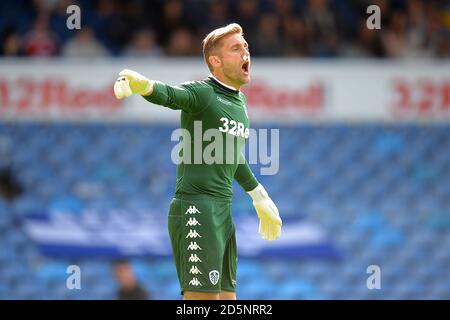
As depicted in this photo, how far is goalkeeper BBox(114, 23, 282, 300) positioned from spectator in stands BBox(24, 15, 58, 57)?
569 centimetres

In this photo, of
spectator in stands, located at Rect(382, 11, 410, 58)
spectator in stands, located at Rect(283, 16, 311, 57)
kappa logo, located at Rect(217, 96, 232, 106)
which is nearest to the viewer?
kappa logo, located at Rect(217, 96, 232, 106)

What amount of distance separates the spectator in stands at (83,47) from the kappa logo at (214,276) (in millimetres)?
5966

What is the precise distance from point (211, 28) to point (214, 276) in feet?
20.8

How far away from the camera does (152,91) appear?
467cm

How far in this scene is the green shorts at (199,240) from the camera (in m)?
4.88

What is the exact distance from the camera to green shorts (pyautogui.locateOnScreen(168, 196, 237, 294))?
16.0ft

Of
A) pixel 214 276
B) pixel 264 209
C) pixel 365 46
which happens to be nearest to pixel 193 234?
pixel 214 276
